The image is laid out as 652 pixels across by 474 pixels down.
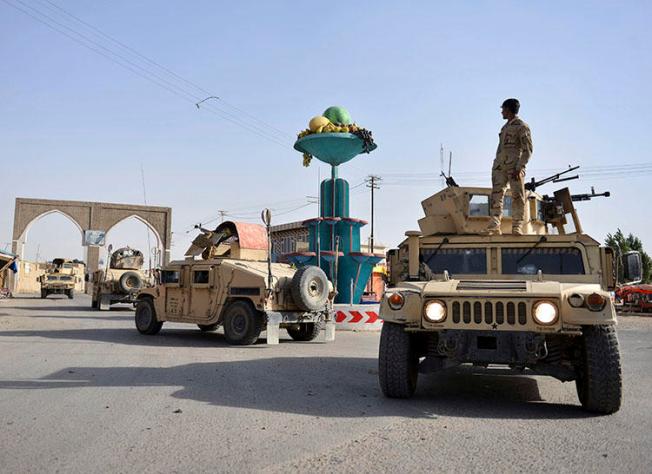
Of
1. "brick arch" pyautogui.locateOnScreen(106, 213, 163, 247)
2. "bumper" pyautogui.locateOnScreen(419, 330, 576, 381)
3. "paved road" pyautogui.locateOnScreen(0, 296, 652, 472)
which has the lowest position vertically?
"paved road" pyautogui.locateOnScreen(0, 296, 652, 472)

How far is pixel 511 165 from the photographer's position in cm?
660

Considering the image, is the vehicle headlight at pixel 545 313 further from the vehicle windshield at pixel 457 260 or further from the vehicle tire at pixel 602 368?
the vehicle windshield at pixel 457 260

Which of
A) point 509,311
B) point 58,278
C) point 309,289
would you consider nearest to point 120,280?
point 309,289

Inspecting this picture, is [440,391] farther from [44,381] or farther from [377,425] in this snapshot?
[44,381]

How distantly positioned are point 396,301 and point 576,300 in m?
1.50

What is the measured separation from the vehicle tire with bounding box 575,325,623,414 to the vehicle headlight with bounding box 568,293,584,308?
0.24 metres

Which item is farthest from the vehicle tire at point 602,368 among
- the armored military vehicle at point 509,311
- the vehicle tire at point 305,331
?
the vehicle tire at point 305,331

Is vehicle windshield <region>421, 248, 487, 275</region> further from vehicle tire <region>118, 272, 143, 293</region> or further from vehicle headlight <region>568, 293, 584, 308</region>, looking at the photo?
vehicle tire <region>118, 272, 143, 293</region>

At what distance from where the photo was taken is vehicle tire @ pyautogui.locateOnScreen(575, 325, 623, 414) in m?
4.68

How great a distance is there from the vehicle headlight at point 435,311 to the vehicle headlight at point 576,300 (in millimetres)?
1032

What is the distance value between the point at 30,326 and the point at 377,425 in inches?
497

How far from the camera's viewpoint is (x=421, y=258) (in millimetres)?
6449

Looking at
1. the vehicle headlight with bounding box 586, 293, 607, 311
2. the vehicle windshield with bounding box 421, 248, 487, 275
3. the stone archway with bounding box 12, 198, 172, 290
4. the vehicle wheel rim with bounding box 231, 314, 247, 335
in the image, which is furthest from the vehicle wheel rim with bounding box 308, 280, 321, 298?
the stone archway with bounding box 12, 198, 172, 290

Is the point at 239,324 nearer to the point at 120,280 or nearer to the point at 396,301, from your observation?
the point at 396,301
